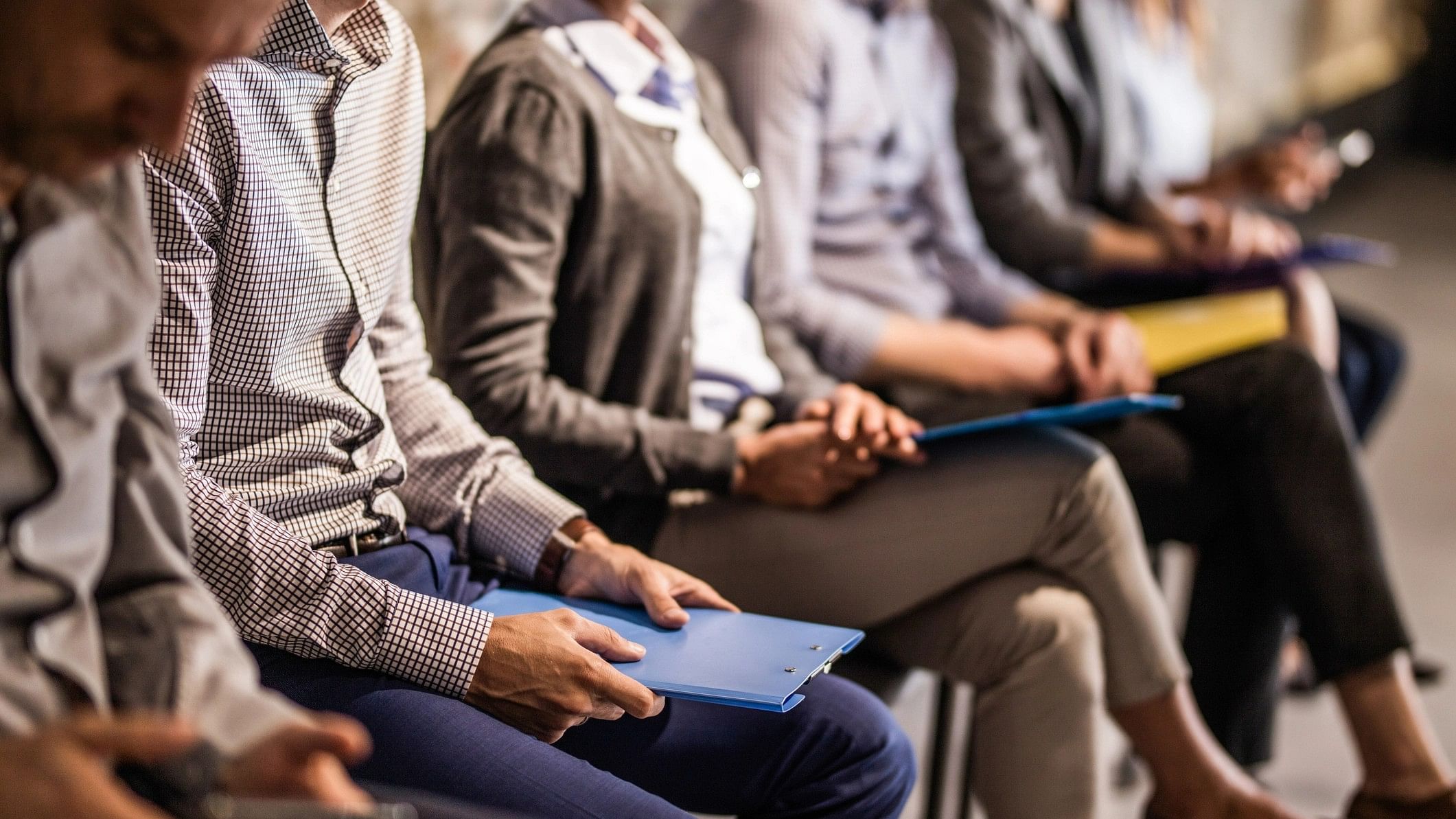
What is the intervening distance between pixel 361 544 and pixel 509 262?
31cm

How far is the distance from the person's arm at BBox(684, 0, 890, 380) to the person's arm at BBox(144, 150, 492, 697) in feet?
2.54

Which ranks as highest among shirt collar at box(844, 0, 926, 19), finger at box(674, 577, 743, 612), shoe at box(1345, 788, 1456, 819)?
shirt collar at box(844, 0, 926, 19)

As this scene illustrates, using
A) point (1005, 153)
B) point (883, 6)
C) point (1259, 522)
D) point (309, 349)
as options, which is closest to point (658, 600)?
point (309, 349)

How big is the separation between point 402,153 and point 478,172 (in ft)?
0.38

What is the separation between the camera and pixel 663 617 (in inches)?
41.9

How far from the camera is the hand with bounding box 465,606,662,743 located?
3.01 ft

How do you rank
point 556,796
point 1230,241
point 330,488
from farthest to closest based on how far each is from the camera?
point 1230,241
point 330,488
point 556,796

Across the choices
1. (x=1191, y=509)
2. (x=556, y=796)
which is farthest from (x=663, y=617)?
(x=1191, y=509)

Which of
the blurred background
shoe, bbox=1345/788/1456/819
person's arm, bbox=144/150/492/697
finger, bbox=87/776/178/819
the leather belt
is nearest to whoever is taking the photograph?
finger, bbox=87/776/178/819

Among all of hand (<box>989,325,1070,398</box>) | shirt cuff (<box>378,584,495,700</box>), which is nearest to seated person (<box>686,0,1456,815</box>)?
hand (<box>989,325,1070,398</box>)

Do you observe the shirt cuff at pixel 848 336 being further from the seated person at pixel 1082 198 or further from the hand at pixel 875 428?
the seated person at pixel 1082 198

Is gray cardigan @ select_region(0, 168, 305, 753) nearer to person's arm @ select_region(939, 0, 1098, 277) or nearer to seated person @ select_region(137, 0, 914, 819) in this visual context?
seated person @ select_region(137, 0, 914, 819)

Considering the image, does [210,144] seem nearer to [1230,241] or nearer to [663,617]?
[663,617]

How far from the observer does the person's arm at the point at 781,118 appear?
1658 millimetres
